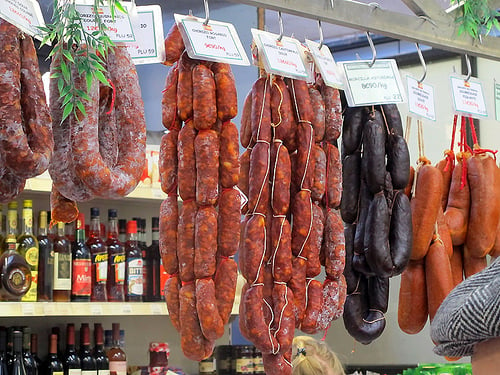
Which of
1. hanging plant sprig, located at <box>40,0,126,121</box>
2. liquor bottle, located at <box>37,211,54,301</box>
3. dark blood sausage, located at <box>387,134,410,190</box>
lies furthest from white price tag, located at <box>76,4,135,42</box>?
liquor bottle, located at <box>37,211,54,301</box>

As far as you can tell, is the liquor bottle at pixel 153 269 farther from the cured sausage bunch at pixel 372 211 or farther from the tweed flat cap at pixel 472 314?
the tweed flat cap at pixel 472 314

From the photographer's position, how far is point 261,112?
7.83ft

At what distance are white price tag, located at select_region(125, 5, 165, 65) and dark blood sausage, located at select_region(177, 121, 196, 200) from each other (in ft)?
0.76

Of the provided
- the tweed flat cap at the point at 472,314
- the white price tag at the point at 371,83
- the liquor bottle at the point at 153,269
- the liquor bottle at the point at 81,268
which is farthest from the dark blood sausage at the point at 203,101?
the liquor bottle at the point at 153,269

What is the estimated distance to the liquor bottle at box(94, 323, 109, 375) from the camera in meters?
3.81

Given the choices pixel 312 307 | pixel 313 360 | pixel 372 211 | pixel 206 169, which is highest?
pixel 206 169

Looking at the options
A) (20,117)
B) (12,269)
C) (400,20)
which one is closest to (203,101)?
(20,117)

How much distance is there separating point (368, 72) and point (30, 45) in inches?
45.5

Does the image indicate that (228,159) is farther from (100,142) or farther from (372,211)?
(372,211)

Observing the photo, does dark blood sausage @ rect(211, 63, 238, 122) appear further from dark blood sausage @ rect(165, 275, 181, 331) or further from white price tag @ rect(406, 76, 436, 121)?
white price tag @ rect(406, 76, 436, 121)

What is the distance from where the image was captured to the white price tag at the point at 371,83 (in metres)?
2.51

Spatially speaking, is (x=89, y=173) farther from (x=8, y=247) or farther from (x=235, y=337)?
(x=235, y=337)

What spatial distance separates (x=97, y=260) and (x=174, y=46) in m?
1.78

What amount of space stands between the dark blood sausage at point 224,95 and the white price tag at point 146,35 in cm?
20
